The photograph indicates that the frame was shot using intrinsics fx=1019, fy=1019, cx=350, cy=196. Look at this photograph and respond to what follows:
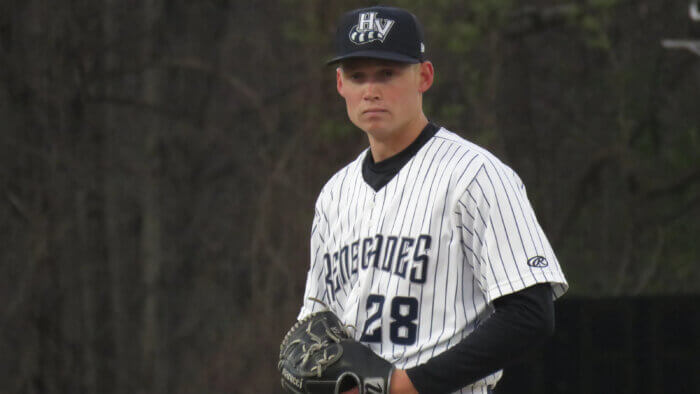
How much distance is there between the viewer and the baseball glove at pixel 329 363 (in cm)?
240

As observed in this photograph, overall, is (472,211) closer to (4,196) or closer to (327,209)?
(327,209)

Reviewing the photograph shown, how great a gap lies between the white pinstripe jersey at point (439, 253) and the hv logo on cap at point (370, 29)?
304 millimetres

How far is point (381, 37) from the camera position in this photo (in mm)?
2576

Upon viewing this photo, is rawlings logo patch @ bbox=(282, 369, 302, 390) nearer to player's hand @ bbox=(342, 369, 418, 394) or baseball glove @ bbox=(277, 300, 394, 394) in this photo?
baseball glove @ bbox=(277, 300, 394, 394)

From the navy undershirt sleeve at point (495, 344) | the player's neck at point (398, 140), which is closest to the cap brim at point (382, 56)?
the player's neck at point (398, 140)

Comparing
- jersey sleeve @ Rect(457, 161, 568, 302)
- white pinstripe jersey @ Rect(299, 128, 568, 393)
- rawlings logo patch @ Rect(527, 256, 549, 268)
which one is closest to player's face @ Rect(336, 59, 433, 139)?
white pinstripe jersey @ Rect(299, 128, 568, 393)

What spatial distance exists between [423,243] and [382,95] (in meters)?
0.39

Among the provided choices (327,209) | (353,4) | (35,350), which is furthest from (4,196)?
(327,209)

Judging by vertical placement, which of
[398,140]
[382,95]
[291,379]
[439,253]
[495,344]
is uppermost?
[382,95]

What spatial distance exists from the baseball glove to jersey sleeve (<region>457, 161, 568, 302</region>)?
1.06 ft

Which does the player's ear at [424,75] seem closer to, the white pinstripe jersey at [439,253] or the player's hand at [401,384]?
the white pinstripe jersey at [439,253]

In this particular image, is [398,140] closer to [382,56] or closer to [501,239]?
[382,56]

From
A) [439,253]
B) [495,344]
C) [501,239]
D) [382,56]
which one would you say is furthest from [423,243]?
[382,56]

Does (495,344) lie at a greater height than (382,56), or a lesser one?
lesser
